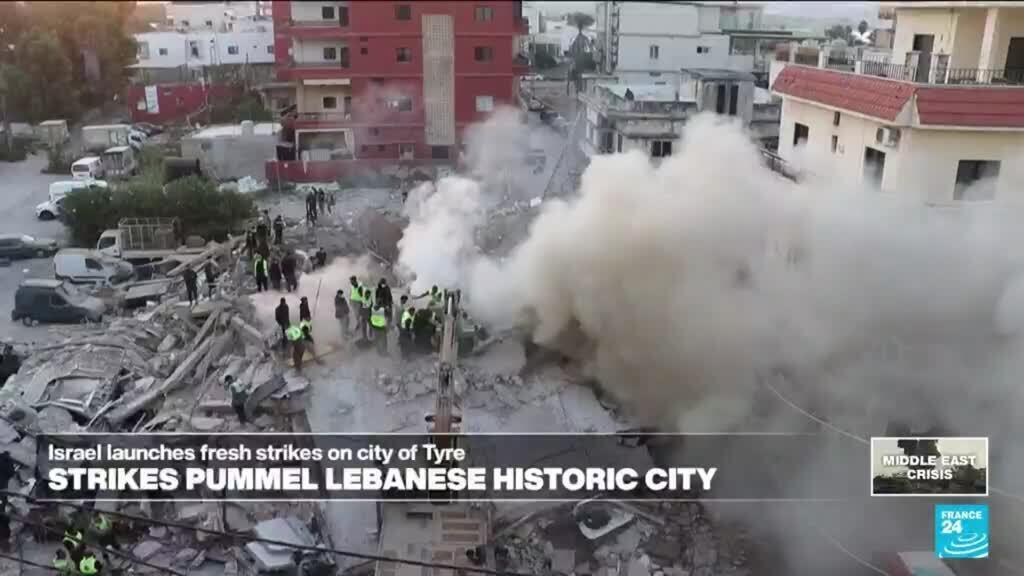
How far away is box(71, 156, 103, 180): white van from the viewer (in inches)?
776

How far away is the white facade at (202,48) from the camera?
1123 inches

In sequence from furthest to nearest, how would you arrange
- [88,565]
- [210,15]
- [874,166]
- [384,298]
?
[210,15]
[874,166]
[384,298]
[88,565]

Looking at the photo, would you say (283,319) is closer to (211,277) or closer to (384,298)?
(384,298)

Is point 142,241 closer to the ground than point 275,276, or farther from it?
closer to the ground

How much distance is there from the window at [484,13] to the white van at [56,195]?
8.57 m

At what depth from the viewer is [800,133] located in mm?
12883

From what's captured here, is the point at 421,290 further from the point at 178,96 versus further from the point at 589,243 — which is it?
the point at 178,96

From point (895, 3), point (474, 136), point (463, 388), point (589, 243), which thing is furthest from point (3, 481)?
point (474, 136)

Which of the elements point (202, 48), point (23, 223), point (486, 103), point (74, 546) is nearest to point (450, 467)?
point (74, 546)

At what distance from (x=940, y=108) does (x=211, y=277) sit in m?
10.4

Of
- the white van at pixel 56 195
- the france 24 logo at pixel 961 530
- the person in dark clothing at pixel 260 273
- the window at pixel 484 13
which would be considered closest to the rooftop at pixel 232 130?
the white van at pixel 56 195

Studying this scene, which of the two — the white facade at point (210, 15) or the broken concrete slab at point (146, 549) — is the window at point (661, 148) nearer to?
the broken concrete slab at point (146, 549)

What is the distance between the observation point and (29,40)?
2323 centimetres

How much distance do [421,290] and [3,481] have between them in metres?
5.36
